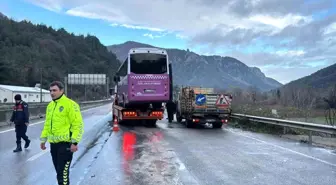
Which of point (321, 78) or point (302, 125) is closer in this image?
point (302, 125)

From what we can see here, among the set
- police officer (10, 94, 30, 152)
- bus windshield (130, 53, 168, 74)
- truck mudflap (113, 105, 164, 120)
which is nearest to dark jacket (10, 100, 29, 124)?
police officer (10, 94, 30, 152)

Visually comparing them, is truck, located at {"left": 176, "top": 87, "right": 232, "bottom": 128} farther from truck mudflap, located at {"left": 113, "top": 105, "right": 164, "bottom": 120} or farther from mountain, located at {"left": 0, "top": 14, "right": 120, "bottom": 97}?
mountain, located at {"left": 0, "top": 14, "right": 120, "bottom": 97}

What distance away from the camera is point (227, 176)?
7914 millimetres

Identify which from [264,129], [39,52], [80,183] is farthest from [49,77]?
[80,183]

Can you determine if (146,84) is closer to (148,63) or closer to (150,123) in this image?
(148,63)

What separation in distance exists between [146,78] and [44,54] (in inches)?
4408

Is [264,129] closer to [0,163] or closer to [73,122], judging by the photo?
[0,163]

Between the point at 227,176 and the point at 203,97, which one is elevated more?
the point at 203,97

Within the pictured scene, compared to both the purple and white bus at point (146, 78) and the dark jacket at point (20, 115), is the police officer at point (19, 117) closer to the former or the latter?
the dark jacket at point (20, 115)

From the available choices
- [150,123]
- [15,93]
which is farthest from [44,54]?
[150,123]

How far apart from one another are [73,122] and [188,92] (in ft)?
54.4

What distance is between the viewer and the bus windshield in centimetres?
2152

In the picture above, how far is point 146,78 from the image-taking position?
21312mm

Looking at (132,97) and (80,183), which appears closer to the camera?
(80,183)
